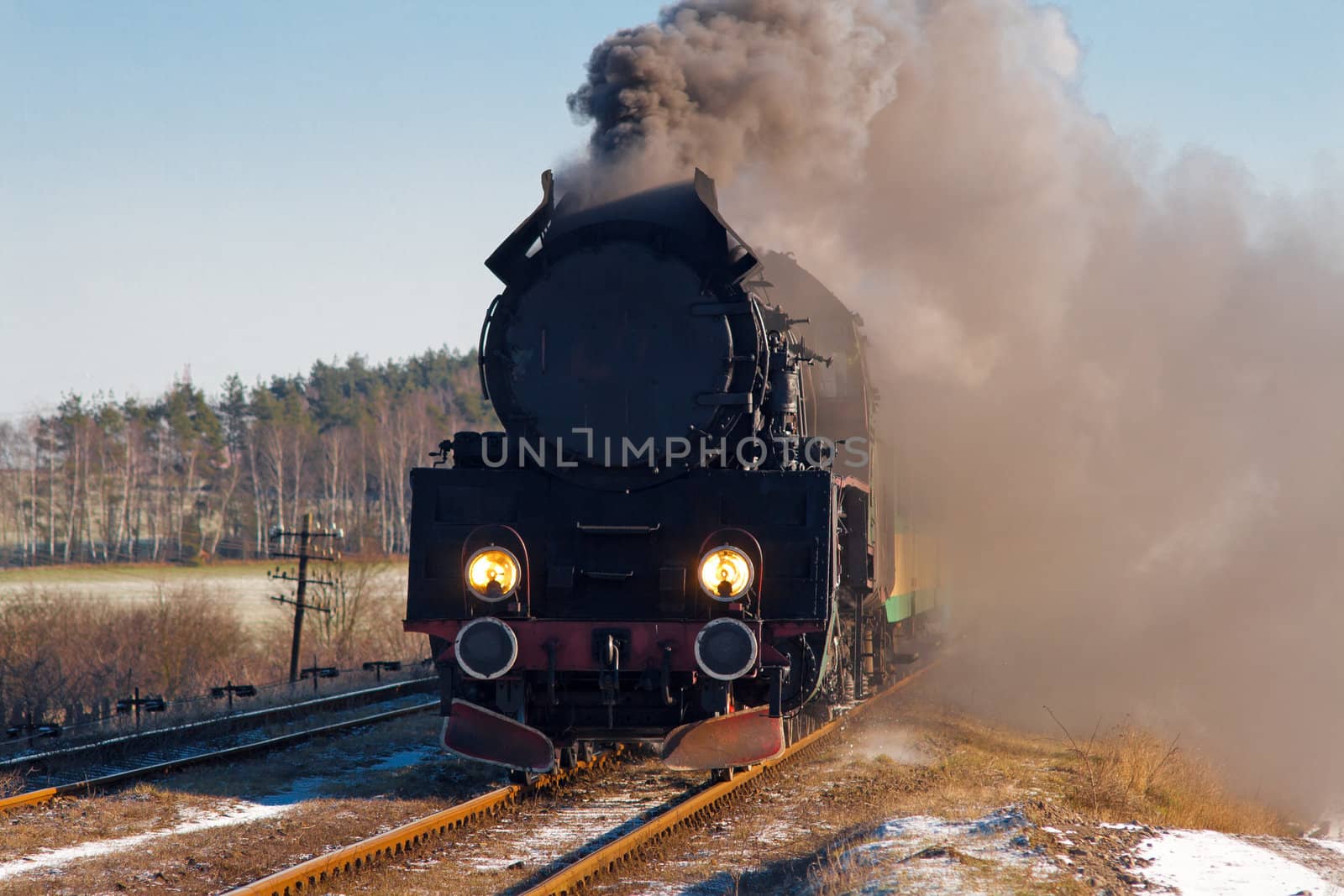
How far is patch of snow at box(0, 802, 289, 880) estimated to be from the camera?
668 cm

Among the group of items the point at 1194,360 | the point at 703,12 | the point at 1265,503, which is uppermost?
the point at 703,12

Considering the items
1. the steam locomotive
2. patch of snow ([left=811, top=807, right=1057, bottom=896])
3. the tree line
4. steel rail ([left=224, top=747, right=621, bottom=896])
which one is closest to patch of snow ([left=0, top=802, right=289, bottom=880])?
steel rail ([left=224, top=747, right=621, bottom=896])

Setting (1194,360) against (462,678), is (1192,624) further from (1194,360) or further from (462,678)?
(462,678)

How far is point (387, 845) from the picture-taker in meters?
6.87

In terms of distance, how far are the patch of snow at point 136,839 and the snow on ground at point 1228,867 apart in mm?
5148

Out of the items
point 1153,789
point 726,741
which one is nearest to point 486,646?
point 726,741

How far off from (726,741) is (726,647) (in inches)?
30.1

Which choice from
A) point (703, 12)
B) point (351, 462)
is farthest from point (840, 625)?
point (351, 462)

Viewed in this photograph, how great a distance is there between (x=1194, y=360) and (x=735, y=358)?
14126mm

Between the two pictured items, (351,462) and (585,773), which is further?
(351,462)

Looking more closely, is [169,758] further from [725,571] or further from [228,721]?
[725,571]

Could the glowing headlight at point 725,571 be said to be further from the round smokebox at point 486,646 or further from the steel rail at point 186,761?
the steel rail at point 186,761

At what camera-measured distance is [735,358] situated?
26.2 feet

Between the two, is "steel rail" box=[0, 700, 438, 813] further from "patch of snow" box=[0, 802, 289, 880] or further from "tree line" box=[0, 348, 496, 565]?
"tree line" box=[0, 348, 496, 565]
